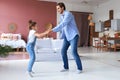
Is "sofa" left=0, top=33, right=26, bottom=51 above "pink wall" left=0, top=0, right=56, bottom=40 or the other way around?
the other way around

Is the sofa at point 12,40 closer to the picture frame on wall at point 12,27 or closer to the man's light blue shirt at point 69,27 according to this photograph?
the picture frame on wall at point 12,27

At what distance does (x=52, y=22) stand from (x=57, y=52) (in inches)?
224

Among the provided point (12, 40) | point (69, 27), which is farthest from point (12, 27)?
point (69, 27)

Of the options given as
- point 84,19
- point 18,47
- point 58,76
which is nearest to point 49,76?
point 58,76

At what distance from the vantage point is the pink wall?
10.6 m

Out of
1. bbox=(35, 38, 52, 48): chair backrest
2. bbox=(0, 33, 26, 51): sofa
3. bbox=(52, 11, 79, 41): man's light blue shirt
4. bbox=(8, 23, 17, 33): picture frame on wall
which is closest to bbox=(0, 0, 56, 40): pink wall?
bbox=(8, 23, 17, 33): picture frame on wall

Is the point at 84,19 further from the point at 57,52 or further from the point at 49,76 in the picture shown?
the point at 49,76

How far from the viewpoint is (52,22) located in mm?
11617

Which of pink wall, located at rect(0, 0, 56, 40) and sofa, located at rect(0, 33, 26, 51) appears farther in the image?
pink wall, located at rect(0, 0, 56, 40)

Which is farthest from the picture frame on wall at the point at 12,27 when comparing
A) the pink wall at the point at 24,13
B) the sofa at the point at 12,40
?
the sofa at the point at 12,40

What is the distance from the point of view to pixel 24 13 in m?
11.0

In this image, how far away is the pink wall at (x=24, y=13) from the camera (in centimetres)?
1064

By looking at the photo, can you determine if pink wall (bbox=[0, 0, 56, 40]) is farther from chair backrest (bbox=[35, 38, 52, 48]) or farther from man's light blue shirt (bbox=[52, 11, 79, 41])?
man's light blue shirt (bbox=[52, 11, 79, 41])

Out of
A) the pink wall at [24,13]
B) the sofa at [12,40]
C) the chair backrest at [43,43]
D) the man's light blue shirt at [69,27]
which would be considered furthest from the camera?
the pink wall at [24,13]
